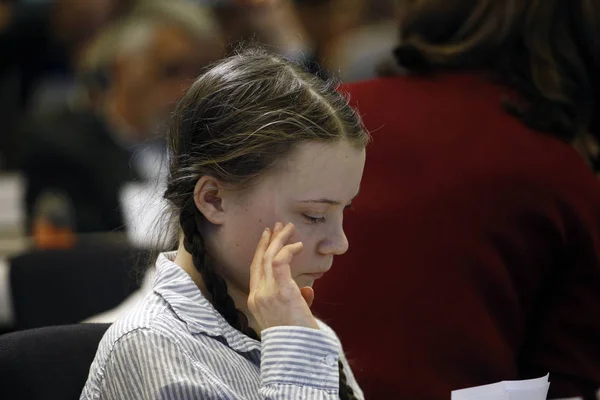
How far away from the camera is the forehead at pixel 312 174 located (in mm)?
1140

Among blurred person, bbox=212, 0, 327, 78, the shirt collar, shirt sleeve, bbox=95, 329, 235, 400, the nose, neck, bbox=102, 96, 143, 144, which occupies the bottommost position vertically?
shirt sleeve, bbox=95, 329, 235, 400

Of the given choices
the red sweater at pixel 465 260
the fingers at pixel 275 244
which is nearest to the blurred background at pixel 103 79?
the red sweater at pixel 465 260

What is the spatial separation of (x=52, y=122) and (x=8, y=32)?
978 mm

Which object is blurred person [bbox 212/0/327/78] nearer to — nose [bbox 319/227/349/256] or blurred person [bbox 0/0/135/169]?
blurred person [bbox 0/0/135/169]

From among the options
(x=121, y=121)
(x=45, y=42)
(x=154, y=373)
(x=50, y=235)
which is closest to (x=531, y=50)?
(x=154, y=373)

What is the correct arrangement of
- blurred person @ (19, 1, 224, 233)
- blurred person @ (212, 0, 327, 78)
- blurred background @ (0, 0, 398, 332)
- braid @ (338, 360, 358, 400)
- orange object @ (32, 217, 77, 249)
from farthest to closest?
blurred person @ (212, 0, 327, 78), blurred person @ (19, 1, 224, 233), blurred background @ (0, 0, 398, 332), orange object @ (32, 217, 77, 249), braid @ (338, 360, 358, 400)

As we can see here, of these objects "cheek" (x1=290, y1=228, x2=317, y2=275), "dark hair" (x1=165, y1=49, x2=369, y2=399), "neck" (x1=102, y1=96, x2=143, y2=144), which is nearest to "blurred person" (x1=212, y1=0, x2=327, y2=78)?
"neck" (x1=102, y1=96, x2=143, y2=144)

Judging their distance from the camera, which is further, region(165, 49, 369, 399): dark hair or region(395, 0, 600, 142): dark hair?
region(395, 0, 600, 142): dark hair

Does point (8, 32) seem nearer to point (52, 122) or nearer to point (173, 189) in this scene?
point (52, 122)

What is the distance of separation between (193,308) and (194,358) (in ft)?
0.24

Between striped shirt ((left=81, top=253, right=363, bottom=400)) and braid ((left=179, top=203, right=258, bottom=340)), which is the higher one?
braid ((left=179, top=203, right=258, bottom=340))

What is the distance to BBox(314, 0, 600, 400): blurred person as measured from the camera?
1.51 meters

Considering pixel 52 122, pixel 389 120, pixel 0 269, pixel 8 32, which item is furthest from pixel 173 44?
pixel 389 120

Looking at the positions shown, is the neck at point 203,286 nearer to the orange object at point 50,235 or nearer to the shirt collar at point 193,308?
the shirt collar at point 193,308
